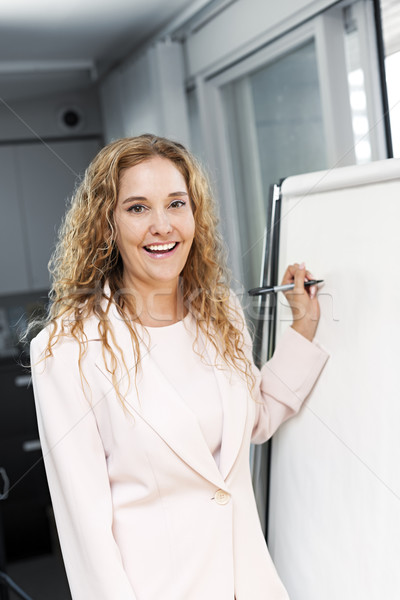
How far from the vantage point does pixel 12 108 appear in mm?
3814

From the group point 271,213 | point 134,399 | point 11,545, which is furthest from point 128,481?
point 11,545

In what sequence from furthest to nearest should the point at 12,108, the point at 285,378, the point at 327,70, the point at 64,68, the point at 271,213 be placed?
the point at 12,108
the point at 64,68
the point at 327,70
the point at 271,213
the point at 285,378

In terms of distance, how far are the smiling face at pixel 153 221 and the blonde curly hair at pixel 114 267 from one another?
2 centimetres

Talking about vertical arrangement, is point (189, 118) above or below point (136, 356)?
above

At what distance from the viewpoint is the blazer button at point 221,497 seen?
1.17 m

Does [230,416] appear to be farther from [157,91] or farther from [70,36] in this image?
[70,36]

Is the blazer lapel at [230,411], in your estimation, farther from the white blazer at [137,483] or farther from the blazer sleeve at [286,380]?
the blazer sleeve at [286,380]

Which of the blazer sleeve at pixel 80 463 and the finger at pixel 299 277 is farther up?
the finger at pixel 299 277

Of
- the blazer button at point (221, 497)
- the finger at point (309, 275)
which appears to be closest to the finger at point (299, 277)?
the finger at point (309, 275)

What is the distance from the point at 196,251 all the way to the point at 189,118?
203 cm

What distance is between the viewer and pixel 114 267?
4.24 feet

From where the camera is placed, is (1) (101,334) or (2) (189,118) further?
(2) (189,118)

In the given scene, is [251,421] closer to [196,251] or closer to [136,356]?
[136,356]

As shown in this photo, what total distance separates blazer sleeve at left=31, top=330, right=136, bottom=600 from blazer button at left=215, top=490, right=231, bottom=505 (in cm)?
18
